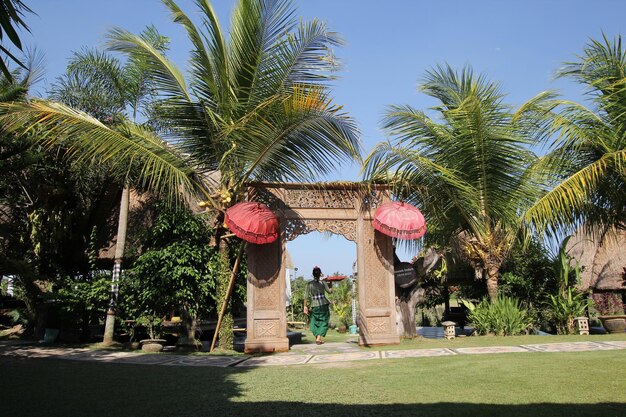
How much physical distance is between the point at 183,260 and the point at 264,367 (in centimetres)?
330

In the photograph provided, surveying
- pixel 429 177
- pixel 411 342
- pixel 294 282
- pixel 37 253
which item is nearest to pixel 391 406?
pixel 411 342

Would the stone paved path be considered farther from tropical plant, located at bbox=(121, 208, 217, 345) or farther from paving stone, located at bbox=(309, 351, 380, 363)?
tropical plant, located at bbox=(121, 208, 217, 345)

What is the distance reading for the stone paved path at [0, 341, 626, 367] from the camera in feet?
24.3

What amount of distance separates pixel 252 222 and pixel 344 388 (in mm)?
4018

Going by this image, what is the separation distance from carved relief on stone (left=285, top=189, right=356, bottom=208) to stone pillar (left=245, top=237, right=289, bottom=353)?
815 millimetres

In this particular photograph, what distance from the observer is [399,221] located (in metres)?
9.18

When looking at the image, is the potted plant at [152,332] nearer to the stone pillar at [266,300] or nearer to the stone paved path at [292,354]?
the stone paved path at [292,354]

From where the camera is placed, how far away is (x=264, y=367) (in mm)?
7055

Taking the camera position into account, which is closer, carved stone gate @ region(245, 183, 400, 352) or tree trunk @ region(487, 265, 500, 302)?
carved stone gate @ region(245, 183, 400, 352)

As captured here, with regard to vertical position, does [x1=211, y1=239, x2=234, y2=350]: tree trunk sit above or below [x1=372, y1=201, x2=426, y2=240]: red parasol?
below

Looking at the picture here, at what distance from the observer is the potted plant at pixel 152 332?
376 inches

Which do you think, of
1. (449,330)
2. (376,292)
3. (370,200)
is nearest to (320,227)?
(370,200)

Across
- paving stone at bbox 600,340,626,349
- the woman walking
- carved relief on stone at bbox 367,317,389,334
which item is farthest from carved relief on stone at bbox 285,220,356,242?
paving stone at bbox 600,340,626,349

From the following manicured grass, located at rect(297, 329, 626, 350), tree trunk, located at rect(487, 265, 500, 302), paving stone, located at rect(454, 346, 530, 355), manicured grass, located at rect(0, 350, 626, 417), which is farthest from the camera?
tree trunk, located at rect(487, 265, 500, 302)
